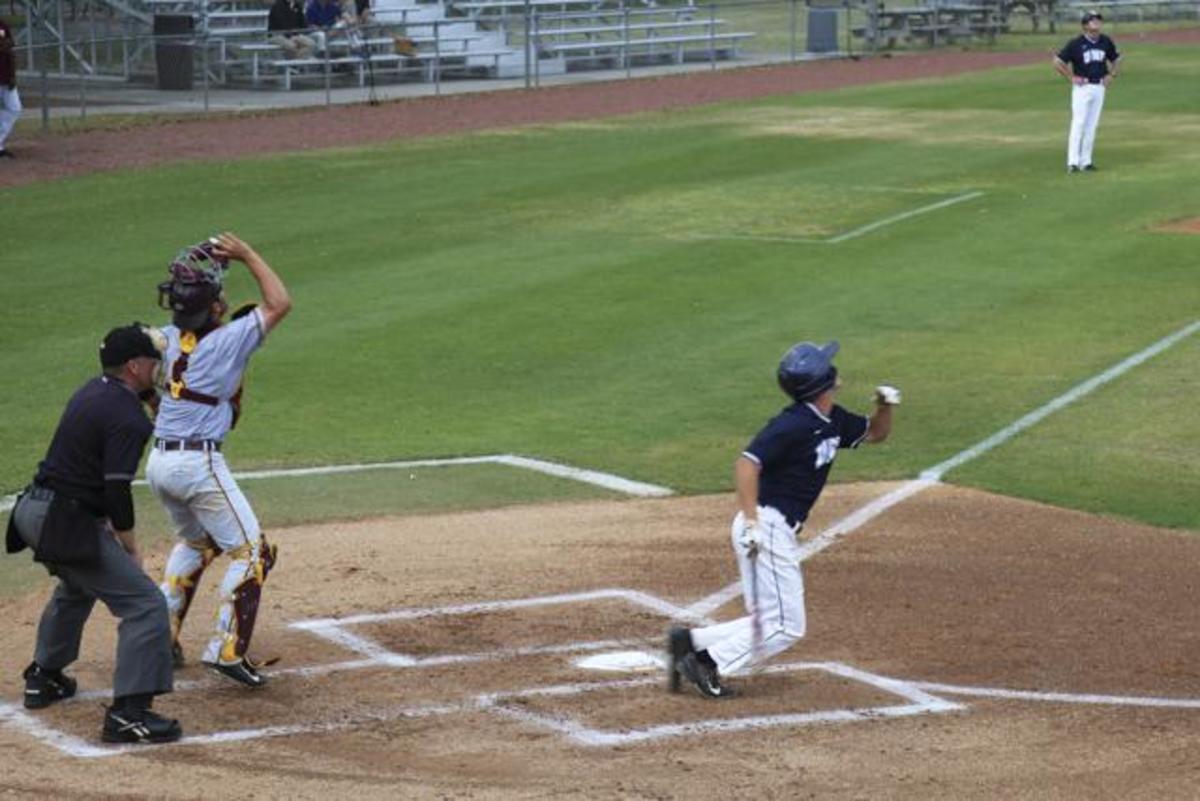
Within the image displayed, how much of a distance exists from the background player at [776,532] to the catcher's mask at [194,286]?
99.8 inches

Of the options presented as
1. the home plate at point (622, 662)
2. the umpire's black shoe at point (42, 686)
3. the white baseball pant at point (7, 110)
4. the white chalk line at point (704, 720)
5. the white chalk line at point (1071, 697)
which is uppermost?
the white baseball pant at point (7, 110)

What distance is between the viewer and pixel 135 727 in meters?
8.72

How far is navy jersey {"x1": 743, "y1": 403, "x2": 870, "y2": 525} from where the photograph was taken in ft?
30.5

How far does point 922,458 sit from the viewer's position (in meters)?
14.4

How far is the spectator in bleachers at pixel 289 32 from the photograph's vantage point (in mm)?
40312

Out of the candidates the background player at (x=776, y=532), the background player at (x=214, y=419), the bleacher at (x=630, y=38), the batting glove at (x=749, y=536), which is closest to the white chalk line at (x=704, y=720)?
the background player at (x=776, y=532)

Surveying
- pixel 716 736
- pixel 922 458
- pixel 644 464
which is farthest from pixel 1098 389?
pixel 716 736

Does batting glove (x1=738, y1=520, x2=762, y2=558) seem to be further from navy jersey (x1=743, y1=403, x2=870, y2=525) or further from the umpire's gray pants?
the umpire's gray pants

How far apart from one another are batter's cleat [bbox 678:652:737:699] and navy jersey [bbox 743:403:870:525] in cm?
78

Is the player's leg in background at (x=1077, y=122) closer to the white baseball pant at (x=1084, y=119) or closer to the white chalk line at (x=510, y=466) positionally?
the white baseball pant at (x=1084, y=119)

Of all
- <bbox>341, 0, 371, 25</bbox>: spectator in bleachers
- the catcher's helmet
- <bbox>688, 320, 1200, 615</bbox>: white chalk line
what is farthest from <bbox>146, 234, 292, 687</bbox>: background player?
<bbox>341, 0, 371, 25</bbox>: spectator in bleachers

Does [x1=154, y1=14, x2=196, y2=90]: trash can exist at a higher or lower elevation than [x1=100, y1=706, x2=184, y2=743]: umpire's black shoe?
higher

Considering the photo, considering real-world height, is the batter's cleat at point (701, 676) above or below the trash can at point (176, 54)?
below

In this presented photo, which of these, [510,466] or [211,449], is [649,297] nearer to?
[510,466]
